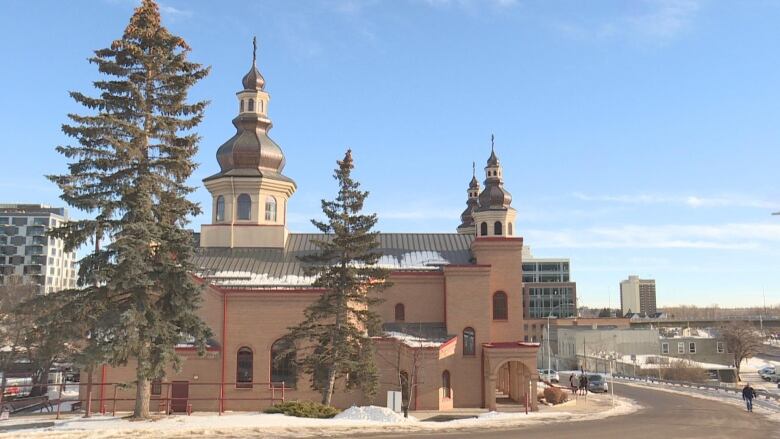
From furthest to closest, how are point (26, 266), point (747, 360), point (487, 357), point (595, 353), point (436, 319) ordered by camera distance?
1. point (26, 266)
2. point (747, 360)
3. point (595, 353)
4. point (436, 319)
5. point (487, 357)

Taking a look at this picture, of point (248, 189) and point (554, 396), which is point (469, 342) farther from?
point (248, 189)

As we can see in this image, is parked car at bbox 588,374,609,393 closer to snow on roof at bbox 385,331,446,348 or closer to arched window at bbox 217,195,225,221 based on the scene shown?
snow on roof at bbox 385,331,446,348

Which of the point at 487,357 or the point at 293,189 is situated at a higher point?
the point at 293,189

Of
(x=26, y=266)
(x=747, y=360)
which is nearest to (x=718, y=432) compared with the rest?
(x=747, y=360)

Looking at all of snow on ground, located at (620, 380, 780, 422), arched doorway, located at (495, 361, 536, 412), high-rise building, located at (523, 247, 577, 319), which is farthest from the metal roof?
high-rise building, located at (523, 247, 577, 319)

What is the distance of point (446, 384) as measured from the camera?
35.4 m

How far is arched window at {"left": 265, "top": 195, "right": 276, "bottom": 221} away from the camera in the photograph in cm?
4019

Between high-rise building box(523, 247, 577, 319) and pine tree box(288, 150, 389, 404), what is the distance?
286 feet

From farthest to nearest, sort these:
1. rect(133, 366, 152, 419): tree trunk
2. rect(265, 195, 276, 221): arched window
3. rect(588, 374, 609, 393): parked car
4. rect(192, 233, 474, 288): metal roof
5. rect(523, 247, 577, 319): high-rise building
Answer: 1. rect(523, 247, 577, 319): high-rise building
2. rect(588, 374, 609, 393): parked car
3. rect(265, 195, 276, 221): arched window
4. rect(192, 233, 474, 288): metal roof
5. rect(133, 366, 152, 419): tree trunk

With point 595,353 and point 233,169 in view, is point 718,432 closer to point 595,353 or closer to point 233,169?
point 233,169

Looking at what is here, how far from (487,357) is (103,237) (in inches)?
761

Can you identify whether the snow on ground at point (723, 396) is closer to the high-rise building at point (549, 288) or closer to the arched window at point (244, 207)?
the arched window at point (244, 207)

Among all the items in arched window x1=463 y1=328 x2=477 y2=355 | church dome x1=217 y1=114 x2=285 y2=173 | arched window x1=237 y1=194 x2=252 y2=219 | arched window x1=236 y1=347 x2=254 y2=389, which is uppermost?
church dome x1=217 y1=114 x2=285 y2=173

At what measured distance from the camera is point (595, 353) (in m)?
77.2
